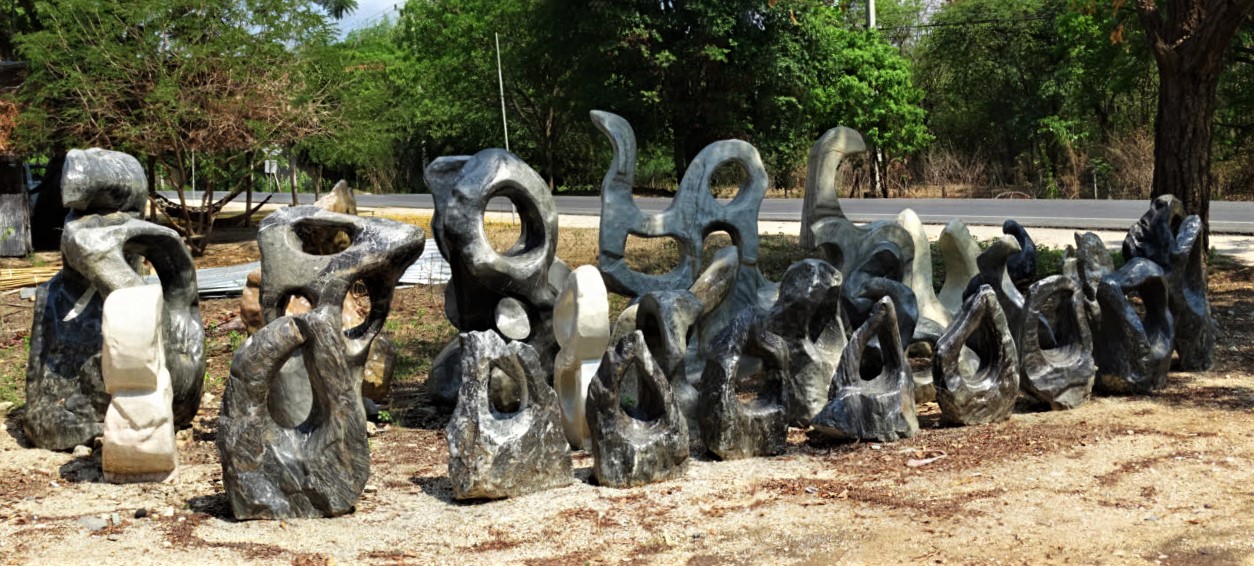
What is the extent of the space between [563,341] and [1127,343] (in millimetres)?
3592

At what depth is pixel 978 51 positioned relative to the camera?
35406 millimetres

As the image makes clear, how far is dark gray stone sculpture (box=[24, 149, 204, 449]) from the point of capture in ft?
23.1

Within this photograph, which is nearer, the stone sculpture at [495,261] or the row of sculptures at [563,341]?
the row of sculptures at [563,341]

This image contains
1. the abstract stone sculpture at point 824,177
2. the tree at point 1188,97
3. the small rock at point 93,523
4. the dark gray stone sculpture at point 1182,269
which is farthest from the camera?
the tree at point 1188,97

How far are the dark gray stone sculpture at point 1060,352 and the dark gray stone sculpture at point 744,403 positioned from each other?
1.70 m

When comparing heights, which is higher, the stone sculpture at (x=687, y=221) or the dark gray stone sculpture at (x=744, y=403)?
the stone sculpture at (x=687, y=221)

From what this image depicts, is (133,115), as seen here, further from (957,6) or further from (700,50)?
(957,6)

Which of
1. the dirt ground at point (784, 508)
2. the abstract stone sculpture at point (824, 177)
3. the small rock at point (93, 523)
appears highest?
the abstract stone sculpture at point (824, 177)

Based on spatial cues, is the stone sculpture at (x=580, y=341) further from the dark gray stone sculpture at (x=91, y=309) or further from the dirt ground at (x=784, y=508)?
the dark gray stone sculpture at (x=91, y=309)

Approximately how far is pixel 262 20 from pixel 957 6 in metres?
25.1

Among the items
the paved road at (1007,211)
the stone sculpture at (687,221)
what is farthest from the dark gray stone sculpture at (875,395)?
the paved road at (1007,211)

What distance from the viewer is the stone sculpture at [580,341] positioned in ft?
22.1

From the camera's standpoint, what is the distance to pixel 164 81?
1441 centimetres

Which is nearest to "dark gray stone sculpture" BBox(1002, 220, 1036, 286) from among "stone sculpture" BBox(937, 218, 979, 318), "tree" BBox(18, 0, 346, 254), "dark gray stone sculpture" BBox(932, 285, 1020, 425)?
"stone sculpture" BBox(937, 218, 979, 318)
